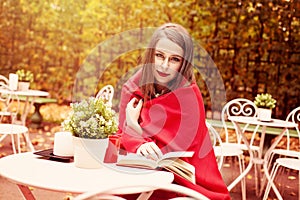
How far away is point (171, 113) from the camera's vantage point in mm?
1868

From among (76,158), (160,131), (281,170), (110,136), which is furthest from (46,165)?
(281,170)

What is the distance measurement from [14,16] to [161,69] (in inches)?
253

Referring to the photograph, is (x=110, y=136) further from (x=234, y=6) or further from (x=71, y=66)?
(x=71, y=66)

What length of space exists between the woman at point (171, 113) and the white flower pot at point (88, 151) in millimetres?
203

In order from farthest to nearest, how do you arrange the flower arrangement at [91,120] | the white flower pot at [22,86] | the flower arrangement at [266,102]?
the white flower pot at [22,86]
the flower arrangement at [266,102]
the flower arrangement at [91,120]

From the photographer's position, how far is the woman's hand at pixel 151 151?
1.82 m

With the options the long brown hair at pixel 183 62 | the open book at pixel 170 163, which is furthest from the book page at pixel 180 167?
the long brown hair at pixel 183 62

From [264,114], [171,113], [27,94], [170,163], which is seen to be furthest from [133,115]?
[27,94]

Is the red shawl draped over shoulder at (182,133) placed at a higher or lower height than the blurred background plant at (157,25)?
lower

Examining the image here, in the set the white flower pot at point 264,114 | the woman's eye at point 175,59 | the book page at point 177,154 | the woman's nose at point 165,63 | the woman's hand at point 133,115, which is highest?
the woman's eye at point 175,59

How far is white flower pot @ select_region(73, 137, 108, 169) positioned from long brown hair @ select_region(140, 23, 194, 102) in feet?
1.08

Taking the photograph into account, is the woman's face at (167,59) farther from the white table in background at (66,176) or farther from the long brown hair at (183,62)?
the white table in background at (66,176)

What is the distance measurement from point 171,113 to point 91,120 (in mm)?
366

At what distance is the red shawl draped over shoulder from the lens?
1841 mm
